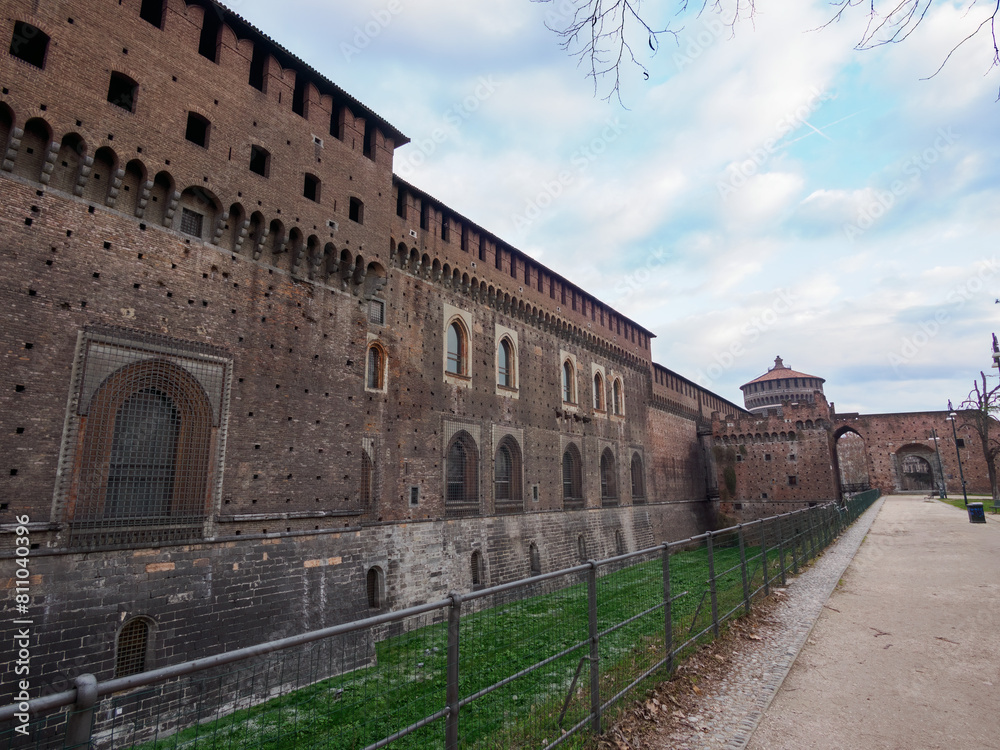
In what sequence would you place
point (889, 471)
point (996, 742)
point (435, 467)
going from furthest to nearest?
point (889, 471), point (435, 467), point (996, 742)

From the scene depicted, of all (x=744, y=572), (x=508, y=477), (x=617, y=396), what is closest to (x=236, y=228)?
(x=744, y=572)

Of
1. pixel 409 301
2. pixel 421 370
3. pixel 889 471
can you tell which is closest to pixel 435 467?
pixel 421 370

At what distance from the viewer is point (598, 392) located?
82.4 feet

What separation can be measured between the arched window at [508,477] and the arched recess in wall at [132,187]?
39.8ft

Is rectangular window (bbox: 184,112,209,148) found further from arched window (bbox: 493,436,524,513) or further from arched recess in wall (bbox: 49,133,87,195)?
arched window (bbox: 493,436,524,513)

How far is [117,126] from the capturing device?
8680 mm

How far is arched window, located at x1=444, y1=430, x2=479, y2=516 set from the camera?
52.6 ft

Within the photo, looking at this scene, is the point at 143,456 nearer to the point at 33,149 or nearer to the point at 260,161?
the point at 33,149

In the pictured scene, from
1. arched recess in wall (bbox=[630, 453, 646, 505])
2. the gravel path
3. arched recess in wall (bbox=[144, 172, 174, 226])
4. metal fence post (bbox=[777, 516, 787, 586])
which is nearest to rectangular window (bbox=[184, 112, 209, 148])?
arched recess in wall (bbox=[144, 172, 174, 226])

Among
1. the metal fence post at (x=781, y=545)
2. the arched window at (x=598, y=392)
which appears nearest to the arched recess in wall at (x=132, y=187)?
the metal fence post at (x=781, y=545)

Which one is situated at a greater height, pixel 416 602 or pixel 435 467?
pixel 435 467

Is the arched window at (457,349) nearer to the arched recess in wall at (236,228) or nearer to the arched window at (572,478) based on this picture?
the arched window at (572,478)

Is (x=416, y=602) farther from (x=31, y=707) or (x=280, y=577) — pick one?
(x=31, y=707)

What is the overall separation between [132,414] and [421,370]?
25.6 ft
